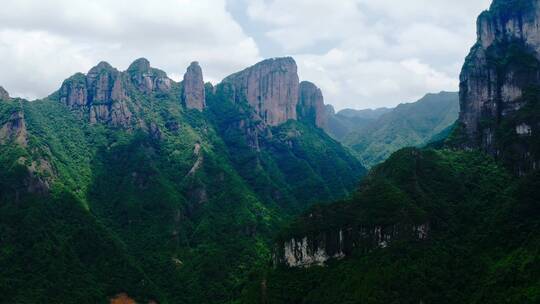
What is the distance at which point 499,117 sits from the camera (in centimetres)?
13900

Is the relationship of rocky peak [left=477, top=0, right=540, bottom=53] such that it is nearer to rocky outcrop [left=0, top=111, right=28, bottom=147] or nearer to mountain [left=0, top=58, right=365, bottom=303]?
mountain [left=0, top=58, right=365, bottom=303]

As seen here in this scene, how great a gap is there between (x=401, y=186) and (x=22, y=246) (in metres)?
76.4

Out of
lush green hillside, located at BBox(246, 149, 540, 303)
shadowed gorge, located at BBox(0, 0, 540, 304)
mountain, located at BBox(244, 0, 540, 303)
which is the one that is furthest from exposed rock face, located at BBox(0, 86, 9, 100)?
lush green hillside, located at BBox(246, 149, 540, 303)

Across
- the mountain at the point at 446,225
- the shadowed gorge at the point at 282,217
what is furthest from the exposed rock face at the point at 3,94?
the mountain at the point at 446,225

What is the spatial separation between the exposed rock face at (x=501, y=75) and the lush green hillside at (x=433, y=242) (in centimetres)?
819

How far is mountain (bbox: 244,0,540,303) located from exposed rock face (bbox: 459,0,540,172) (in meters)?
0.29

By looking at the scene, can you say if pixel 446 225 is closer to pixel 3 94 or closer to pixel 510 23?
pixel 510 23

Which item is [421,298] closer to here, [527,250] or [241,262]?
[527,250]

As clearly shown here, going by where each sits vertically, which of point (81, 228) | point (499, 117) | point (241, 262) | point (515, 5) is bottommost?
point (241, 262)

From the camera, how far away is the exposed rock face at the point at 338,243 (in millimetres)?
108500

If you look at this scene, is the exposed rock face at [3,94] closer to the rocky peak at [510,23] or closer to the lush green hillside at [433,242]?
the lush green hillside at [433,242]

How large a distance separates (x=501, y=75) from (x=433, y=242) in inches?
2012

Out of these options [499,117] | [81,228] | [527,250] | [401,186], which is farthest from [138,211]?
[527,250]

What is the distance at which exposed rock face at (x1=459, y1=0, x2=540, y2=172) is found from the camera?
133m
